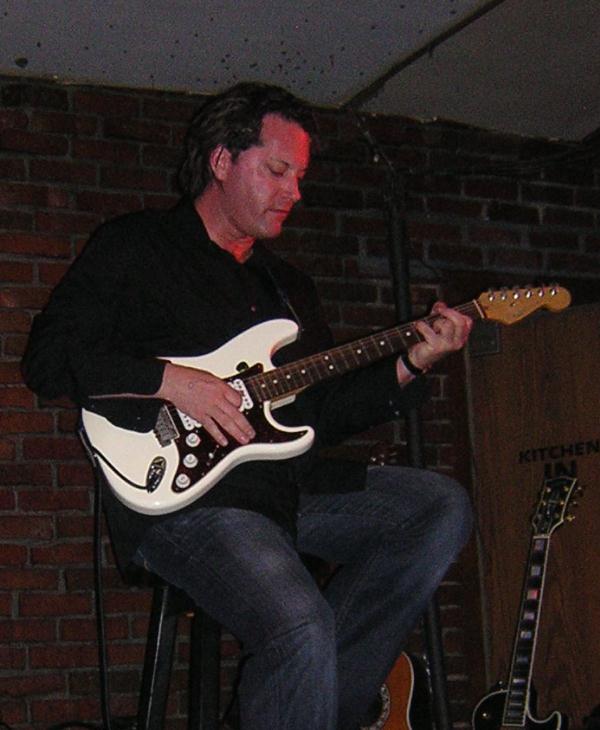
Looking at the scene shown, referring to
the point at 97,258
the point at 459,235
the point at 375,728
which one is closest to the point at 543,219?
the point at 459,235

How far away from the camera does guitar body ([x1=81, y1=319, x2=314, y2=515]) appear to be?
229 cm

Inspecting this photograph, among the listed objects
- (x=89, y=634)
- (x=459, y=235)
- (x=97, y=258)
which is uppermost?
(x=459, y=235)

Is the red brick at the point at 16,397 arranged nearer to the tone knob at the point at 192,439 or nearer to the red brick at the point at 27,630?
the red brick at the point at 27,630

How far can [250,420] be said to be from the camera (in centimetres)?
243

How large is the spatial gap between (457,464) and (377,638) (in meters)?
1.55

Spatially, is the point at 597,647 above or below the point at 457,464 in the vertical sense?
below

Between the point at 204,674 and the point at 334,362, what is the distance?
72 centimetres

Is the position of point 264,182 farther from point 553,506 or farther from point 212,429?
point 553,506

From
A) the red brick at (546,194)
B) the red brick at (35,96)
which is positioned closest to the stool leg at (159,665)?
the red brick at (35,96)

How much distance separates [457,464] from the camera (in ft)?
13.1

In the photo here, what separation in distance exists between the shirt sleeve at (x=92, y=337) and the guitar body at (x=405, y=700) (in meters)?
1.34

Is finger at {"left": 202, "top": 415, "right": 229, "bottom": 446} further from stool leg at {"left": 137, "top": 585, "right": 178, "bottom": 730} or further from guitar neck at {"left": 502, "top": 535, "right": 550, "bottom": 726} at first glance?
guitar neck at {"left": 502, "top": 535, "right": 550, "bottom": 726}

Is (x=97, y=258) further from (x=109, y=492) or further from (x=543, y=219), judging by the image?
(x=543, y=219)

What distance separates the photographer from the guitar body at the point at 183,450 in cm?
229
